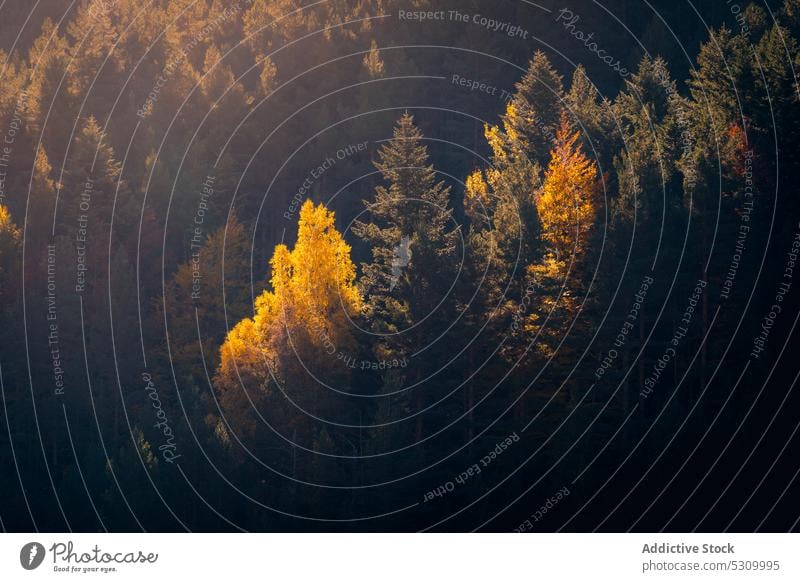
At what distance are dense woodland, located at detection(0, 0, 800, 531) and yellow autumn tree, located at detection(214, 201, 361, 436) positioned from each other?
149mm

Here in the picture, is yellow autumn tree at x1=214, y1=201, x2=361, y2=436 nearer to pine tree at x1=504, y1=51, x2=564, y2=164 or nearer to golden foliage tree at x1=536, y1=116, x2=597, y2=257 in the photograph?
golden foliage tree at x1=536, y1=116, x2=597, y2=257

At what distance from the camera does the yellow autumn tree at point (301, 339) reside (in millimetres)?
74938

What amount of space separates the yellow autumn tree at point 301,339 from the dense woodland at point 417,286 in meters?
0.15

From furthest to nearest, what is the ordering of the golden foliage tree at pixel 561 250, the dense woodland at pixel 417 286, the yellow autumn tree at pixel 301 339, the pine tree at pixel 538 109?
1. the pine tree at pixel 538 109
2. the yellow autumn tree at pixel 301 339
3. the golden foliage tree at pixel 561 250
4. the dense woodland at pixel 417 286

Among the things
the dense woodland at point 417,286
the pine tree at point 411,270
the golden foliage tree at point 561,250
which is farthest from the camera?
the pine tree at point 411,270

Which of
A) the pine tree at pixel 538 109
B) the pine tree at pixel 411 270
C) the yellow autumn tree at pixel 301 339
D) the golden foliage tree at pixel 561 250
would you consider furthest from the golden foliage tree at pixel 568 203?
the yellow autumn tree at pixel 301 339

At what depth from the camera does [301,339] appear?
7512 centimetres

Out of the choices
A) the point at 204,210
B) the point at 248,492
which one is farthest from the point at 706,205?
the point at 204,210

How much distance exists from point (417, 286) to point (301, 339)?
18.4 feet

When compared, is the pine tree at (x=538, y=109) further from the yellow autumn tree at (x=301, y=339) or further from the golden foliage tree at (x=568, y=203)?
the yellow autumn tree at (x=301, y=339)

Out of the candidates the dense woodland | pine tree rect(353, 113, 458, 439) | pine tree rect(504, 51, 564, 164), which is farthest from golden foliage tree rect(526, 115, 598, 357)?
pine tree rect(504, 51, 564, 164)

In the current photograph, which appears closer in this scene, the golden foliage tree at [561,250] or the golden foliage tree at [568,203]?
the golden foliage tree at [561,250]

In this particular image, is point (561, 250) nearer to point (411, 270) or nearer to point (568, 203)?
point (568, 203)
